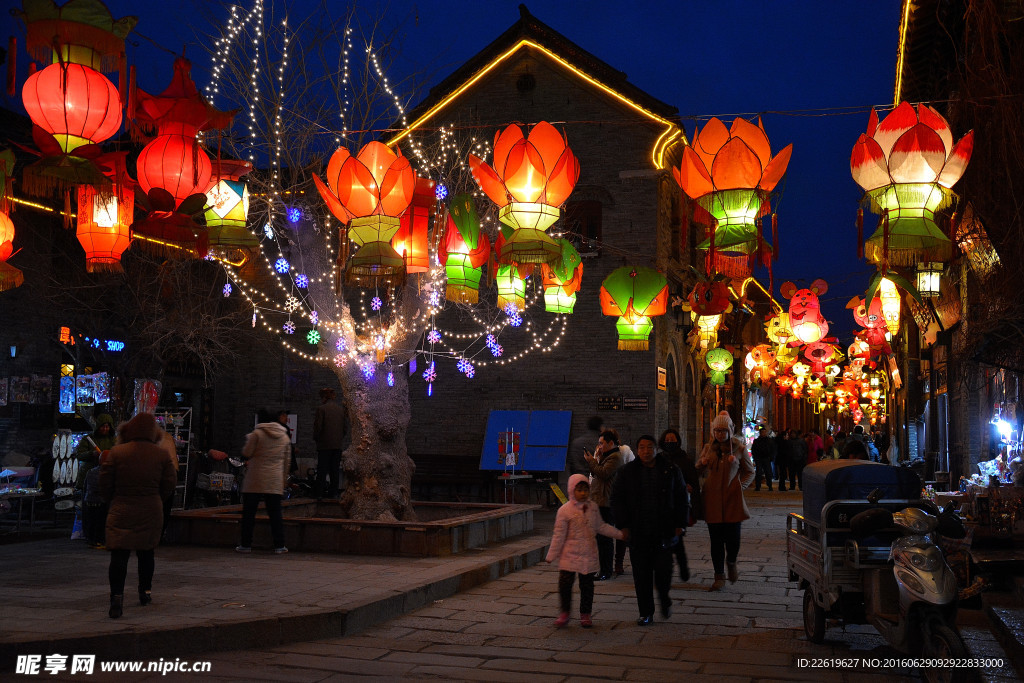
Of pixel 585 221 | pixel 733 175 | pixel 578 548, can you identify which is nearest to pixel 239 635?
pixel 578 548

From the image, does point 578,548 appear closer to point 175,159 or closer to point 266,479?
point 266,479

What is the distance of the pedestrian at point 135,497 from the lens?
23.6 ft

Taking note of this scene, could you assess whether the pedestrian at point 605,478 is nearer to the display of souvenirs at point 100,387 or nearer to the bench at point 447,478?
the bench at point 447,478

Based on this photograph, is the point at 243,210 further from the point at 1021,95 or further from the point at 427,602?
the point at 1021,95

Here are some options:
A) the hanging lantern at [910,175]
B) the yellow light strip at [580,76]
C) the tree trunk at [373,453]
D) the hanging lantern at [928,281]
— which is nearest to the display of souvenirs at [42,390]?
the yellow light strip at [580,76]

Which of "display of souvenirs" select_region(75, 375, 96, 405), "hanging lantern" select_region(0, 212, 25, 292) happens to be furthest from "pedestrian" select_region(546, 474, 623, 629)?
"display of souvenirs" select_region(75, 375, 96, 405)

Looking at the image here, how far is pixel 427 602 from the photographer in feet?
28.9

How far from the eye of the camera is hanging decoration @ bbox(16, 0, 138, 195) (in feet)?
24.9

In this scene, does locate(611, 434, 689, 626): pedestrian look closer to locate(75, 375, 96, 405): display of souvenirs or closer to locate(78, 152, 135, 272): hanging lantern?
locate(78, 152, 135, 272): hanging lantern

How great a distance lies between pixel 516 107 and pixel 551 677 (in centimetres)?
1764

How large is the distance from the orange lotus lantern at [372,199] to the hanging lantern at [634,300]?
470cm

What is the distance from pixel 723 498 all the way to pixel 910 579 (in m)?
4.13

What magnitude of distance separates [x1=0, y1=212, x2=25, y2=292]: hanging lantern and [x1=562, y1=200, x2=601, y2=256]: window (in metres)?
13.5

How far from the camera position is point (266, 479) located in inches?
433
